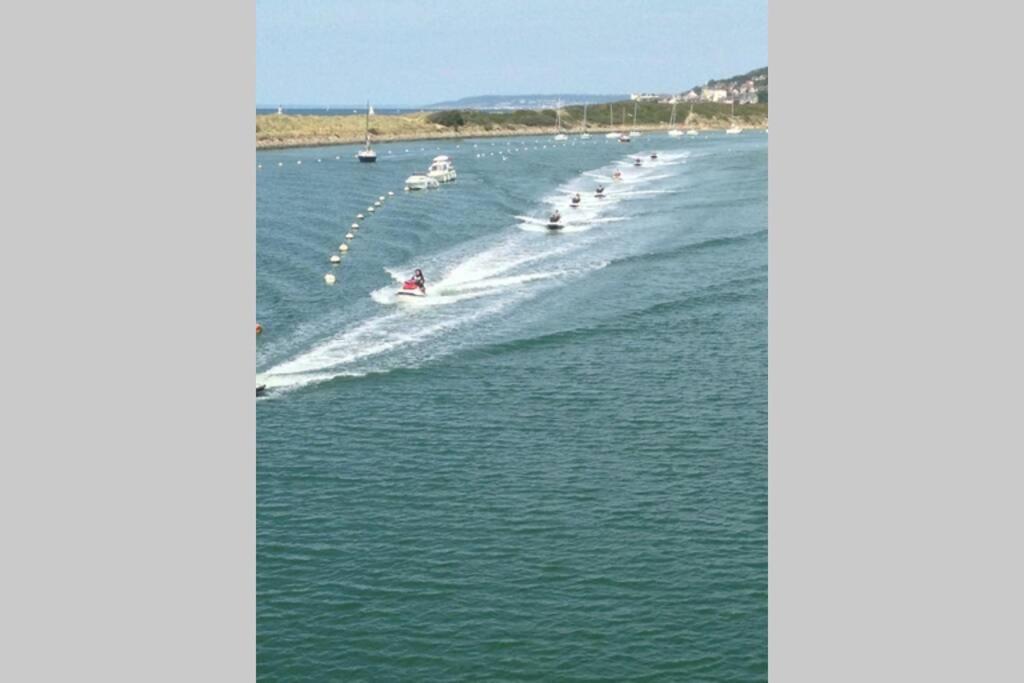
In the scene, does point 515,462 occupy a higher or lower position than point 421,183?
lower

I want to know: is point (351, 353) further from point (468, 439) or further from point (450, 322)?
point (468, 439)

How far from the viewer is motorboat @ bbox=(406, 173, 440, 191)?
130500mm

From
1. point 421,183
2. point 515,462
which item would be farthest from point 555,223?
point 515,462

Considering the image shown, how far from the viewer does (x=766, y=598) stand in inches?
1443

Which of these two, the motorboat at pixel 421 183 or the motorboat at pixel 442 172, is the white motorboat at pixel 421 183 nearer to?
the motorboat at pixel 421 183

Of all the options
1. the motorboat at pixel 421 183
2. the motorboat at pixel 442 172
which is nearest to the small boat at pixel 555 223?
the motorboat at pixel 421 183

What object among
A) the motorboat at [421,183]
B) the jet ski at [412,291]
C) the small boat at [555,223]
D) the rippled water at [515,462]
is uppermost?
the motorboat at [421,183]

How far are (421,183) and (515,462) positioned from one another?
88695 millimetres

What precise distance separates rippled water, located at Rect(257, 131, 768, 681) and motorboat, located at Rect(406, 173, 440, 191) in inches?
1571

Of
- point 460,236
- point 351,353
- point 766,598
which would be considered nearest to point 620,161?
point 460,236

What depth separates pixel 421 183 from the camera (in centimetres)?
13162

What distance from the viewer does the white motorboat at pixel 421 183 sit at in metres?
130

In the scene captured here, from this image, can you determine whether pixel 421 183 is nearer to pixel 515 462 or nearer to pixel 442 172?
pixel 442 172

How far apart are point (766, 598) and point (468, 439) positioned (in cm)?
1676
